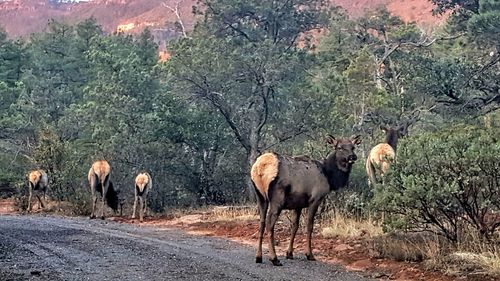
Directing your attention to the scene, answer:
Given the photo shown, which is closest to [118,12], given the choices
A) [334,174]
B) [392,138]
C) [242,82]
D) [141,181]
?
[242,82]

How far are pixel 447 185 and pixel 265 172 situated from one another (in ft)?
9.79

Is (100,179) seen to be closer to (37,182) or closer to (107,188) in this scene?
(107,188)

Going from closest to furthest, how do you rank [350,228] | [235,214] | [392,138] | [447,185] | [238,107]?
1. [447,185]
2. [350,228]
3. [392,138]
4. [235,214]
5. [238,107]

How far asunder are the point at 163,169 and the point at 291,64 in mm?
6638

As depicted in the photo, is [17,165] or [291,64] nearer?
[291,64]

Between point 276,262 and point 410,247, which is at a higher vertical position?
point 410,247

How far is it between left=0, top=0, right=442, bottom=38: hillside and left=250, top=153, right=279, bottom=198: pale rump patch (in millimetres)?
88015

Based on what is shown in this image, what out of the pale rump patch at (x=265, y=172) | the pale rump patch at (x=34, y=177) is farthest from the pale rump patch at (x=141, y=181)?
the pale rump patch at (x=265, y=172)

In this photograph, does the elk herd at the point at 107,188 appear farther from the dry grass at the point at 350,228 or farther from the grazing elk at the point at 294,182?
the grazing elk at the point at 294,182

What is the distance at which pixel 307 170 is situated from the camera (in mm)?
12266

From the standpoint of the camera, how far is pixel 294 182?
11867mm

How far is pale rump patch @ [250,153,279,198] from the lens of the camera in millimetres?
11555

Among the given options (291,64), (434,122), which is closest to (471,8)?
(434,122)

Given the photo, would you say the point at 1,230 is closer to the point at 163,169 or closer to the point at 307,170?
the point at 307,170
